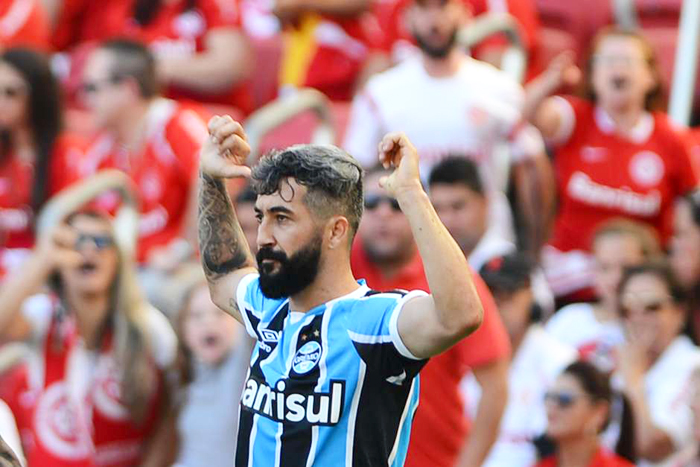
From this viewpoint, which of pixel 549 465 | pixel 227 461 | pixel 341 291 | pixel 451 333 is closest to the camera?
pixel 451 333

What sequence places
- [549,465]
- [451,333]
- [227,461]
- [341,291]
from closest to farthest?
[451,333]
[341,291]
[549,465]
[227,461]

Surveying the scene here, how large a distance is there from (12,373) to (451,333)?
3.03m

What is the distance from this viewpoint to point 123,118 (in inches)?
278

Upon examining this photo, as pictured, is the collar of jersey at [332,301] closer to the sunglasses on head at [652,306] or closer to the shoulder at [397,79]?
the sunglasses on head at [652,306]

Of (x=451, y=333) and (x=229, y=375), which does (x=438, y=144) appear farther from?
(x=451, y=333)

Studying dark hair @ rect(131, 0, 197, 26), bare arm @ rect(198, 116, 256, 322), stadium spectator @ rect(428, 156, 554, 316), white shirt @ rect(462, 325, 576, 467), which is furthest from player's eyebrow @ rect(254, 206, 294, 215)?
dark hair @ rect(131, 0, 197, 26)

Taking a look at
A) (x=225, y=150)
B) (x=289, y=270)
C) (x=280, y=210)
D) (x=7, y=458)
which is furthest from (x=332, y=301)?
(x=7, y=458)

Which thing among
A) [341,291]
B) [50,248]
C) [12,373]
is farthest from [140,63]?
[341,291]

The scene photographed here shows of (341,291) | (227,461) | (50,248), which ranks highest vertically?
(341,291)

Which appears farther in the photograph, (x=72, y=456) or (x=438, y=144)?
(x=438, y=144)

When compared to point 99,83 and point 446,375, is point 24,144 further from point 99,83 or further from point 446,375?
point 446,375

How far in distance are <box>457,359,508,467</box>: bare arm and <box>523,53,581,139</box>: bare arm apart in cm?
167

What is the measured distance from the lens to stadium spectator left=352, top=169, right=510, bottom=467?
5312mm

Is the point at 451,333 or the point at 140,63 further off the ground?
the point at 451,333
